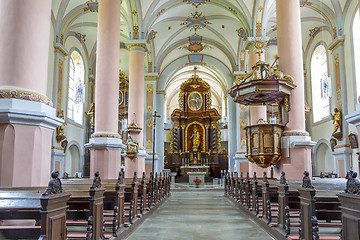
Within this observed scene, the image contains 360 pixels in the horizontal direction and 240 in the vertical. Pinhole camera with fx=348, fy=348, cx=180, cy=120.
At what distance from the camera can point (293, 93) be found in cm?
854

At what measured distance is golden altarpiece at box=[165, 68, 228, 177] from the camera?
25922 mm

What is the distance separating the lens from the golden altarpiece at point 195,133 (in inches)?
1021

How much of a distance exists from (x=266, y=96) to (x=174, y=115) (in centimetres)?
1839

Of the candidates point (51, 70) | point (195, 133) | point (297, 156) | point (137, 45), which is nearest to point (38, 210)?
point (297, 156)

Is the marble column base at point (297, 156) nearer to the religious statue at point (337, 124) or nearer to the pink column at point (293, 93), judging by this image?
the pink column at point (293, 93)

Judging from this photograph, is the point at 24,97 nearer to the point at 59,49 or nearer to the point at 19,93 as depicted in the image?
the point at 19,93

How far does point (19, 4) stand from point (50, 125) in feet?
4.66

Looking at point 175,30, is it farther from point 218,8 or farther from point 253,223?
point 253,223

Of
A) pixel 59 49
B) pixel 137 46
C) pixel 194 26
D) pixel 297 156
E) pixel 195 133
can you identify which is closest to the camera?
pixel 297 156

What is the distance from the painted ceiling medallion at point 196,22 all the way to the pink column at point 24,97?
14.4 meters

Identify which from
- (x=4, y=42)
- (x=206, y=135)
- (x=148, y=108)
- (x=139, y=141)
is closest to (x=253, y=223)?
(x=4, y=42)

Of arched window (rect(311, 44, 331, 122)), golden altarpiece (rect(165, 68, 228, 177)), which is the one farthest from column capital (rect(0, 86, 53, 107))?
golden altarpiece (rect(165, 68, 228, 177))

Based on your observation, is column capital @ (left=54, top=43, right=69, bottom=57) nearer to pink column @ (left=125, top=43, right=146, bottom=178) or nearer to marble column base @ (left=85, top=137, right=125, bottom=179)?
pink column @ (left=125, top=43, right=146, bottom=178)

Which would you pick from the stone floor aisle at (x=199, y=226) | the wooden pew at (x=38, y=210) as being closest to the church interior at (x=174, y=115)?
the wooden pew at (x=38, y=210)
